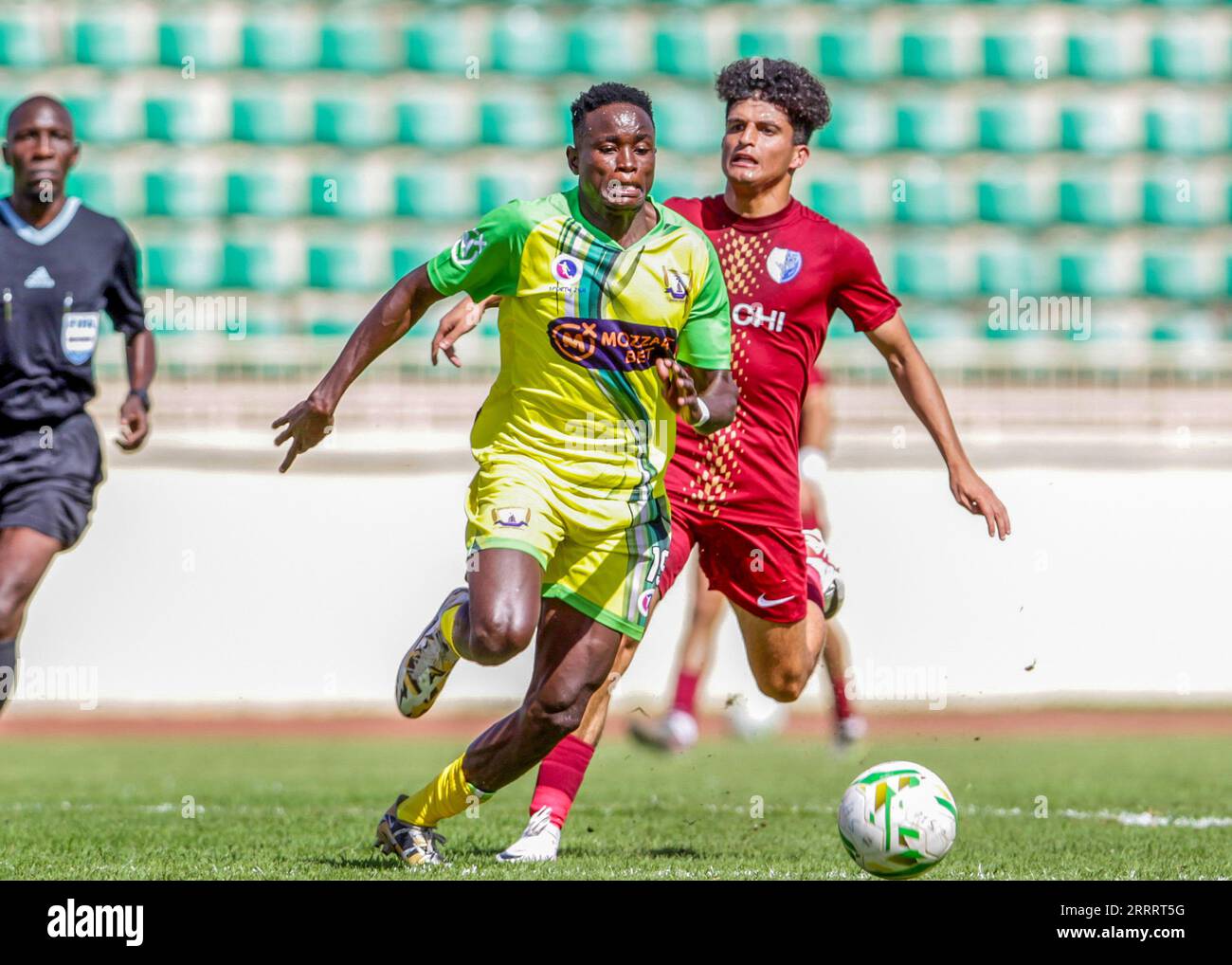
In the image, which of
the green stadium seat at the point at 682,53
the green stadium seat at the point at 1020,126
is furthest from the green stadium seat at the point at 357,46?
the green stadium seat at the point at 1020,126

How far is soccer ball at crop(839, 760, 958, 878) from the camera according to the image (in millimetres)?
5902

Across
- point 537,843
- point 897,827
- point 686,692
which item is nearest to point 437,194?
point 686,692

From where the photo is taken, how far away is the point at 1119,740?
40.6 feet

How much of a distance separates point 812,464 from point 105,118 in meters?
7.25

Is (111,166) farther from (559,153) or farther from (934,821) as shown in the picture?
(934,821)

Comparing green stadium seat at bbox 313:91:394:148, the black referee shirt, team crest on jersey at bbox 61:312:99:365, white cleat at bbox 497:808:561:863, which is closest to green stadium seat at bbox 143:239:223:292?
green stadium seat at bbox 313:91:394:148

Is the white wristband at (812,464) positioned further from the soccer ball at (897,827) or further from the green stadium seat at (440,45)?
the green stadium seat at (440,45)

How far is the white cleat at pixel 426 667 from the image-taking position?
6137 millimetres

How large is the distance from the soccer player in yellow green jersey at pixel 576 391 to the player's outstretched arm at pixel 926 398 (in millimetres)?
1225

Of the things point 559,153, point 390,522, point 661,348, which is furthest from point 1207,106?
point 661,348

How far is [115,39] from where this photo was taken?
15.8 metres

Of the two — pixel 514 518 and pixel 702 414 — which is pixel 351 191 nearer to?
pixel 514 518

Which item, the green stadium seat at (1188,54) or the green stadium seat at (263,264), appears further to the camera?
the green stadium seat at (1188,54)
